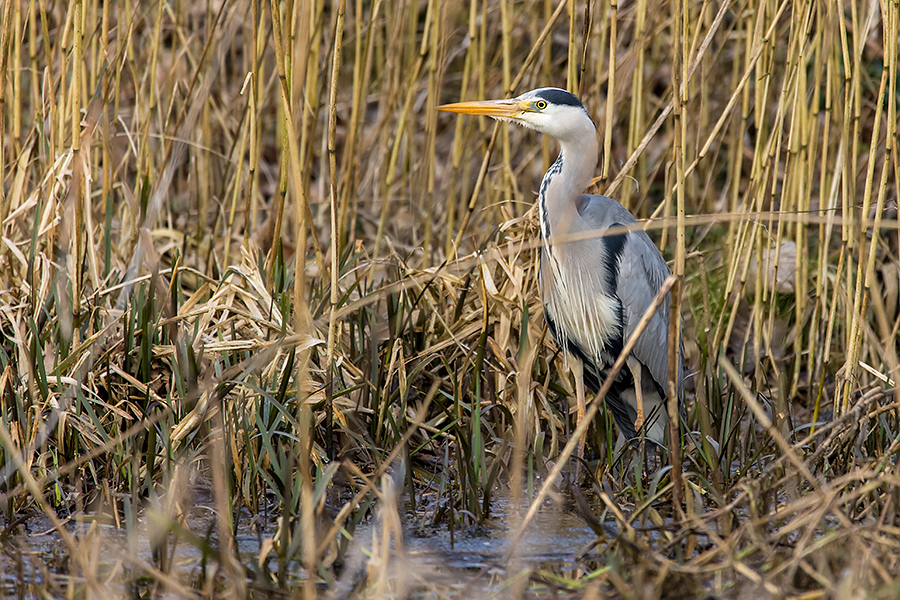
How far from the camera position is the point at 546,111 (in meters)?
3.07

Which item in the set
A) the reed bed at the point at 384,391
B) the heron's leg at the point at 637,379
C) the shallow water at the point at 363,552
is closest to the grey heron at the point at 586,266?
the heron's leg at the point at 637,379

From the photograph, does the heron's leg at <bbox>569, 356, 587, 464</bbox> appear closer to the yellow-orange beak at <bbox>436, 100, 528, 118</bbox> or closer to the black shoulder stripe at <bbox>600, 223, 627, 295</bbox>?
the black shoulder stripe at <bbox>600, 223, 627, 295</bbox>

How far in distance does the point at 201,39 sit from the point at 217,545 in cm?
335

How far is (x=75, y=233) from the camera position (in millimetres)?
2699

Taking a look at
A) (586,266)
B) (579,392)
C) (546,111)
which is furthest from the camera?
(586,266)

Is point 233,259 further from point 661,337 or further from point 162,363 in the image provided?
point 661,337

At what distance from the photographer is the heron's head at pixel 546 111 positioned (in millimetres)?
3031

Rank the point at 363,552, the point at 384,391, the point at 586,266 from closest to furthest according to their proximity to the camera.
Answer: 1. the point at 363,552
2. the point at 384,391
3. the point at 586,266

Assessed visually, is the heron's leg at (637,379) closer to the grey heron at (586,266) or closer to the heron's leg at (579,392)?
the grey heron at (586,266)

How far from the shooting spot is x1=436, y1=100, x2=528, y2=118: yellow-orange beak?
9.96 ft

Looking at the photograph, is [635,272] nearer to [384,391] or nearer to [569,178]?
[569,178]

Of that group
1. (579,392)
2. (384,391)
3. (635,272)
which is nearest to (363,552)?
(384,391)

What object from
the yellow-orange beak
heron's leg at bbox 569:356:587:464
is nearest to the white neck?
the yellow-orange beak

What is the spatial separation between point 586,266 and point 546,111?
516 mm
